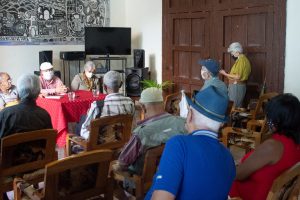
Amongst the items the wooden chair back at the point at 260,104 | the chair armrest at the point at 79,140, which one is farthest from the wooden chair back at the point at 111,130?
the wooden chair back at the point at 260,104

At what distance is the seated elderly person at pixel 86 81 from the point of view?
556cm

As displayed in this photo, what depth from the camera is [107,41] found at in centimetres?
770

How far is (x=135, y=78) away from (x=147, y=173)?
5.20 metres

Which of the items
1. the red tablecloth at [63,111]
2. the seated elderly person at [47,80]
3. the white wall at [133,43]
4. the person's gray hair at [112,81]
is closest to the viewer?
the person's gray hair at [112,81]

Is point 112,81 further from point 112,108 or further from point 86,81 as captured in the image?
point 86,81

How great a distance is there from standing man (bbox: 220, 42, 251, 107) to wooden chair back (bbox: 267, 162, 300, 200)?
360 centimetres

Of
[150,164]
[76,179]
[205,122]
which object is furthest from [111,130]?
[205,122]

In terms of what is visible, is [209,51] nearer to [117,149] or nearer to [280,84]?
[280,84]

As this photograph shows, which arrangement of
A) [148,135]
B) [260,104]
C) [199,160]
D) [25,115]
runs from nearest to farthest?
1. [199,160]
2. [148,135]
3. [25,115]
4. [260,104]

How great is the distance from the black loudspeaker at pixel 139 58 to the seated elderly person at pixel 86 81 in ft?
7.23

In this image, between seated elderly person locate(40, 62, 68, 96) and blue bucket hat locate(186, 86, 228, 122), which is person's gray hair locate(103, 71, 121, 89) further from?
blue bucket hat locate(186, 86, 228, 122)

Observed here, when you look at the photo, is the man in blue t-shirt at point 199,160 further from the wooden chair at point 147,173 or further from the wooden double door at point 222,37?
the wooden double door at point 222,37

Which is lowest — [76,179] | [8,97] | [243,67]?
[76,179]

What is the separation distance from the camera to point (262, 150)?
2.10m
